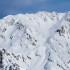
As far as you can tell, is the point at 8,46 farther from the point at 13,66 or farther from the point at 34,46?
the point at 13,66

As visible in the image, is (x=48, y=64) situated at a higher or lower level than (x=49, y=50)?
lower

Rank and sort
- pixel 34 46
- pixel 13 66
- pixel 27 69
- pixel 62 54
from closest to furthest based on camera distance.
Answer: pixel 13 66, pixel 27 69, pixel 62 54, pixel 34 46

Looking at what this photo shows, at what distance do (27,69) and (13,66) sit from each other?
13.1 m

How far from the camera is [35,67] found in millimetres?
171000

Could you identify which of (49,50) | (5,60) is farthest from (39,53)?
(5,60)

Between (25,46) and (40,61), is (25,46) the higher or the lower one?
the higher one

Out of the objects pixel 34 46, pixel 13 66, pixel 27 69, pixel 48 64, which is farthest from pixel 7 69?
pixel 34 46

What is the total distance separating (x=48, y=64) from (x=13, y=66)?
75.0ft

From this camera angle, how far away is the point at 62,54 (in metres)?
180

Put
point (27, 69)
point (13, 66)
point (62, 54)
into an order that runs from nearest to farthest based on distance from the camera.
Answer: point (13, 66), point (27, 69), point (62, 54)

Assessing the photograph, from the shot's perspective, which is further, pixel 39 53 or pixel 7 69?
pixel 39 53

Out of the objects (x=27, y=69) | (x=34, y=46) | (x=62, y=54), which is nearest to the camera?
(x=27, y=69)

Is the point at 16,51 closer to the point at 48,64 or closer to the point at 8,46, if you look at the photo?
the point at 8,46

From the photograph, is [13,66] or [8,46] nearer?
[13,66]
